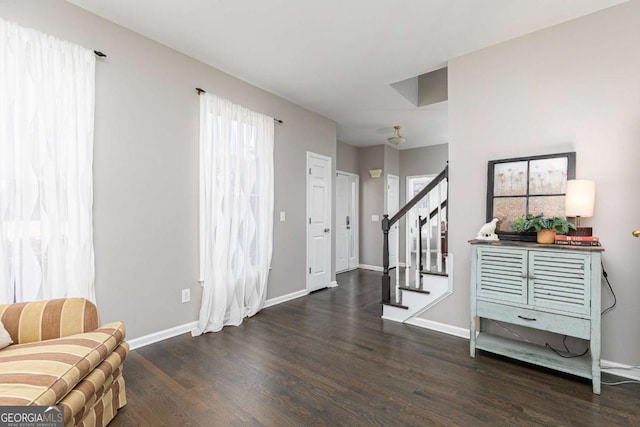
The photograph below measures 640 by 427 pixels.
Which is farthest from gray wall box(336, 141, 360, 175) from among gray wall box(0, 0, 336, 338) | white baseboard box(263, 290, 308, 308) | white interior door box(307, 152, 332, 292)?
gray wall box(0, 0, 336, 338)

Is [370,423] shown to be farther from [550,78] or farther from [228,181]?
[550,78]

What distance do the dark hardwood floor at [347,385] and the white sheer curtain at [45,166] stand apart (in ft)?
3.14

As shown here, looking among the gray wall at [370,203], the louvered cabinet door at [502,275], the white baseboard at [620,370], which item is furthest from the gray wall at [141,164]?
the gray wall at [370,203]

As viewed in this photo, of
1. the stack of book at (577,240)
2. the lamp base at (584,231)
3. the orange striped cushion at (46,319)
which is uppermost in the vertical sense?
the lamp base at (584,231)

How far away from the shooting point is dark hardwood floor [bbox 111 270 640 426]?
1.74 meters

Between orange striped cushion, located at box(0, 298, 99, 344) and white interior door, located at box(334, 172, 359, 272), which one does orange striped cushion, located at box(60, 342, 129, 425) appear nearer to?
orange striped cushion, located at box(0, 298, 99, 344)

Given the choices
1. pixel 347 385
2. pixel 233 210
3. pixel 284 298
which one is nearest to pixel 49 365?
pixel 347 385

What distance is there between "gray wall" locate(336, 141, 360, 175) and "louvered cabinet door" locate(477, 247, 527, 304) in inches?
158

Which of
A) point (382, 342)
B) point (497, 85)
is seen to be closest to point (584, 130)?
point (497, 85)

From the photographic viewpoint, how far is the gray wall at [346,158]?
6141 millimetres

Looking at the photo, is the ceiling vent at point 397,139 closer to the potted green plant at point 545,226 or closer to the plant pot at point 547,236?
the potted green plant at point 545,226

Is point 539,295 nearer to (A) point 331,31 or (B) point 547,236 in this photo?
(B) point 547,236

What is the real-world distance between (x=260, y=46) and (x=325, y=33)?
26.2 inches

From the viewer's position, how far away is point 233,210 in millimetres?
3311
